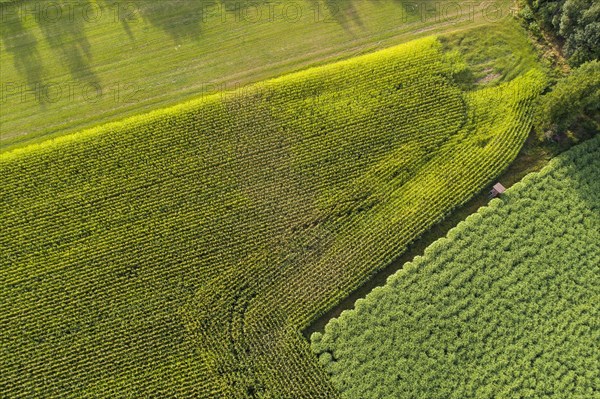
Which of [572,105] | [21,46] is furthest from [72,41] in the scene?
[572,105]

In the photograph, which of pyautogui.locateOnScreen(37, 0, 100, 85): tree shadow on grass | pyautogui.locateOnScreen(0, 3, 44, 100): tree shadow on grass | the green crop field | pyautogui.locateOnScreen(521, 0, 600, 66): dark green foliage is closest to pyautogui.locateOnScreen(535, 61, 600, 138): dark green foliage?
pyautogui.locateOnScreen(521, 0, 600, 66): dark green foliage

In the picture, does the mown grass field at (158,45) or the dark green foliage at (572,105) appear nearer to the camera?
the dark green foliage at (572,105)

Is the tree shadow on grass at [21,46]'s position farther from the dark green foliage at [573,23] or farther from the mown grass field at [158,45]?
the dark green foliage at [573,23]

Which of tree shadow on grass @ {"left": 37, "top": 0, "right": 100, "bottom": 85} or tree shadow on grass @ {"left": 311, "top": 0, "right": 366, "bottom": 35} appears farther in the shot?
tree shadow on grass @ {"left": 311, "top": 0, "right": 366, "bottom": 35}

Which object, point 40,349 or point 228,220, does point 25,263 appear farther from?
point 228,220

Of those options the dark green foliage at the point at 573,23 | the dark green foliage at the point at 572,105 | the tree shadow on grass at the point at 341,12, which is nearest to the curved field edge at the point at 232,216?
the dark green foliage at the point at 572,105

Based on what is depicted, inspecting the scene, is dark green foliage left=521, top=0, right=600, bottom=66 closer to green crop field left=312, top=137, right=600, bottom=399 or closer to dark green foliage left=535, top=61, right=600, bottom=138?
dark green foliage left=535, top=61, right=600, bottom=138
